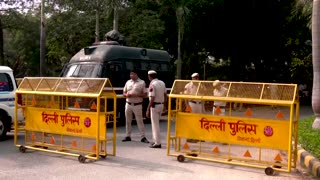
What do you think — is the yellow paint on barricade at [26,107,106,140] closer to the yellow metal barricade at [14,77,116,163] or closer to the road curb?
the yellow metal barricade at [14,77,116,163]

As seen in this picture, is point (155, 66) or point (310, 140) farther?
point (155, 66)

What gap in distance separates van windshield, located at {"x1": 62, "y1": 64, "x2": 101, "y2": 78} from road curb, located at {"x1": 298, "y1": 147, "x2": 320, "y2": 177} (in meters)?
7.46

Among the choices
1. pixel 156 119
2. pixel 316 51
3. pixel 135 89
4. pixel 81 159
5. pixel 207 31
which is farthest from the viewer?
pixel 207 31

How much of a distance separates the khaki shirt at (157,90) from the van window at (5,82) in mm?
3962

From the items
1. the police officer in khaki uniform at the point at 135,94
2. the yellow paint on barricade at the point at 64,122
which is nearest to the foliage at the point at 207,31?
the police officer in khaki uniform at the point at 135,94

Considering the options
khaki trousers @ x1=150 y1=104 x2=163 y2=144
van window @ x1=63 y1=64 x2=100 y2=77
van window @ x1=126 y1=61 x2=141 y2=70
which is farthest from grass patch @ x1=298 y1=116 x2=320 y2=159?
van window @ x1=63 y1=64 x2=100 y2=77

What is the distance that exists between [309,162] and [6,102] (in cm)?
749

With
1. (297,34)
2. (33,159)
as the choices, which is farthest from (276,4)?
(33,159)

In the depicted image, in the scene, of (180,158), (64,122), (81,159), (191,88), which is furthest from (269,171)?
(64,122)

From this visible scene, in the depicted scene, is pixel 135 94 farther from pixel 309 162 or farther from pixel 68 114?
pixel 309 162

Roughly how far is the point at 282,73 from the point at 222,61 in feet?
15.1

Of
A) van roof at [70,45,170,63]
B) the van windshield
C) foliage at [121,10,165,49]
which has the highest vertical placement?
foliage at [121,10,165,49]

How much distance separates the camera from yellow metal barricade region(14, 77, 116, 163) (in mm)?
8727

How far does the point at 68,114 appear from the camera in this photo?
923 centimetres
